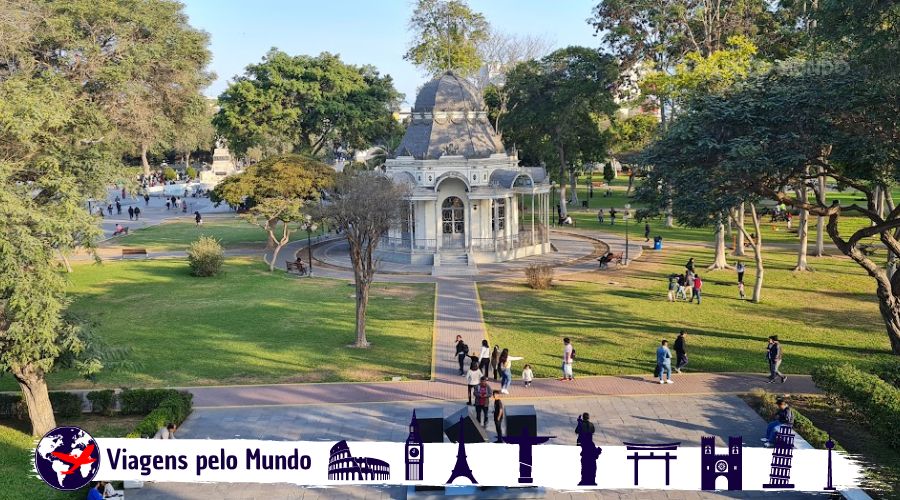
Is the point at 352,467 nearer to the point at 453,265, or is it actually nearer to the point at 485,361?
the point at 485,361

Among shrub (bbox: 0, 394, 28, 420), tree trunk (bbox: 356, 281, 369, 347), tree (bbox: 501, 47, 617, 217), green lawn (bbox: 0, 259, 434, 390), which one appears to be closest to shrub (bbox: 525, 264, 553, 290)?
green lawn (bbox: 0, 259, 434, 390)

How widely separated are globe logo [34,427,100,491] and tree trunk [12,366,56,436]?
4.06 metres

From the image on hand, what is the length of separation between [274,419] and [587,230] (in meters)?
39.3

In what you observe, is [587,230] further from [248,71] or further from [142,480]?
[142,480]

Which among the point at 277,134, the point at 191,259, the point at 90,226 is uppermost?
the point at 277,134

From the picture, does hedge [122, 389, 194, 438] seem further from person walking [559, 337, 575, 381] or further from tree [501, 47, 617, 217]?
tree [501, 47, 617, 217]

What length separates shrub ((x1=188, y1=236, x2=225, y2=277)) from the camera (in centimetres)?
3775

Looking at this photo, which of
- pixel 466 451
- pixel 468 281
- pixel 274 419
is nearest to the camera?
pixel 466 451

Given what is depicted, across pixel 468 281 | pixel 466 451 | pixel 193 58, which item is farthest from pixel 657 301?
pixel 193 58

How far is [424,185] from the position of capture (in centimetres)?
4166

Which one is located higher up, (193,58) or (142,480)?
(193,58)

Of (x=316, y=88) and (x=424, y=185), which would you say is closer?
(x=424, y=185)

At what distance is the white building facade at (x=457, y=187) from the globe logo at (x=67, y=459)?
27568 millimetres

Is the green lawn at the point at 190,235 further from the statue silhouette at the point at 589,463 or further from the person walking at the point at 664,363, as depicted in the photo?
the statue silhouette at the point at 589,463
